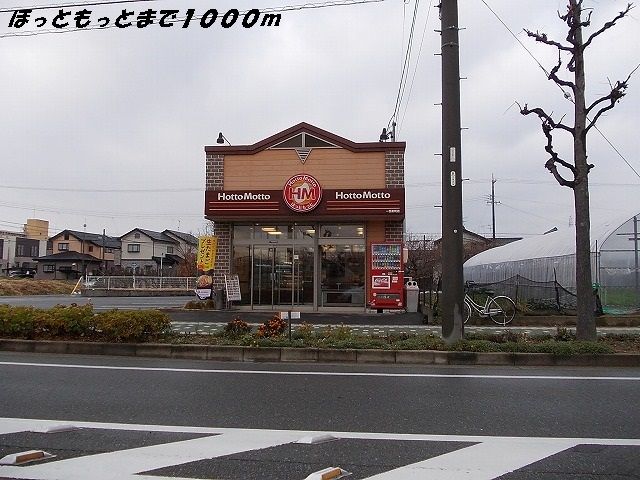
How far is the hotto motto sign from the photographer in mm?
18250

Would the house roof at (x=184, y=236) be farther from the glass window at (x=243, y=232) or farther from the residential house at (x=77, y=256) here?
the glass window at (x=243, y=232)

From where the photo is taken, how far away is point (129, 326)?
424 inches

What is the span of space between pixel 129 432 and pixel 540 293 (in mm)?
16983

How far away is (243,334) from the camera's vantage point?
37.0 feet

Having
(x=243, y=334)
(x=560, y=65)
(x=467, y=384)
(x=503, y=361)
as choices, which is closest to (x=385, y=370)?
(x=467, y=384)

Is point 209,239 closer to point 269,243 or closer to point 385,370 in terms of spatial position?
point 269,243

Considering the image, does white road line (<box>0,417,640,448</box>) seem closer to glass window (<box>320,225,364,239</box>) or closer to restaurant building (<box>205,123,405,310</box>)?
restaurant building (<box>205,123,405,310</box>)

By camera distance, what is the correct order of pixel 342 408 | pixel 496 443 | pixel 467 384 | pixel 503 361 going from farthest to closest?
pixel 503 361 → pixel 467 384 → pixel 342 408 → pixel 496 443

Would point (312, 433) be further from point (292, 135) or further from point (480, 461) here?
point (292, 135)

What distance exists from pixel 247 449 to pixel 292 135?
15414 millimetres

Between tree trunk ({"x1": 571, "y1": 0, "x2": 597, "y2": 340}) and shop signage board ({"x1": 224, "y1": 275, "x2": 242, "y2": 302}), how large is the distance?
37.2ft

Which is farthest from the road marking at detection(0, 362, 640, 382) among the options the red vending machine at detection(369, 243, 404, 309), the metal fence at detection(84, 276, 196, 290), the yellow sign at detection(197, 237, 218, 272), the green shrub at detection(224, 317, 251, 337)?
the metal fence at detection(84, 276, 196, 290)

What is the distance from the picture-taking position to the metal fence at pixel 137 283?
38.5 m

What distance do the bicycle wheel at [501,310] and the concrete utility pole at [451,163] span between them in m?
5.21
